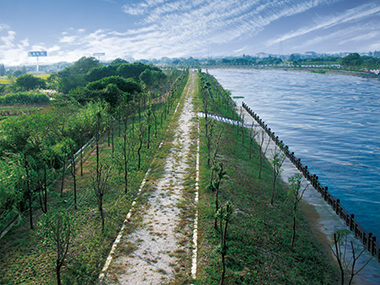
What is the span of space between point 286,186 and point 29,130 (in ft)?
69.5

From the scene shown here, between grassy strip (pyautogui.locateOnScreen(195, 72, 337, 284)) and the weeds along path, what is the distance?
0.82 m

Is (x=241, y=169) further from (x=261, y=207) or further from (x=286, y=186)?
(x=261, y=207)

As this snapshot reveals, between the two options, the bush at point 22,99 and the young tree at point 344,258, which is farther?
the bush at point 22,99

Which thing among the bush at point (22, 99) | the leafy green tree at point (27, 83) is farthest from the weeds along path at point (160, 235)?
the leafy green tree at point (27, 83)

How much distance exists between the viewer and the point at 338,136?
39.2 metres

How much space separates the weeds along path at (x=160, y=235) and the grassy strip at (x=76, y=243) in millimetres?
740

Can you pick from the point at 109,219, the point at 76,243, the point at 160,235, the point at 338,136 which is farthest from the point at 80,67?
the point at 160,235

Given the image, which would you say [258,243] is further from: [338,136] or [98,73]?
[98,73]

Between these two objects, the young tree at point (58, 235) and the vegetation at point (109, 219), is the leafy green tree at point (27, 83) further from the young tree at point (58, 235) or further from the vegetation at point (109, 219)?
the young tree at point (58, 235)

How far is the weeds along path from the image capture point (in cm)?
1095

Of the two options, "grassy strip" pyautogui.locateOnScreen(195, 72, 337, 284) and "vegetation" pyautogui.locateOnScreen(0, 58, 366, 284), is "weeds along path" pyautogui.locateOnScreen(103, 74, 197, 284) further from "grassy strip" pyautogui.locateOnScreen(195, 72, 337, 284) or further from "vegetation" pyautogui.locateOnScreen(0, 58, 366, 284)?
"grassy strip" pyautogui.locateOnScreen(195, 72, 337, 284)

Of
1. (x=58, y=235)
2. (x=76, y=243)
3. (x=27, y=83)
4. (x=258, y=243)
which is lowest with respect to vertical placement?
(x=258, y=243)

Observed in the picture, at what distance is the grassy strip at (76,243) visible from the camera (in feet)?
35.2

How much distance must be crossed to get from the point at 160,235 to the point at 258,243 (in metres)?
Answer: 4.81
